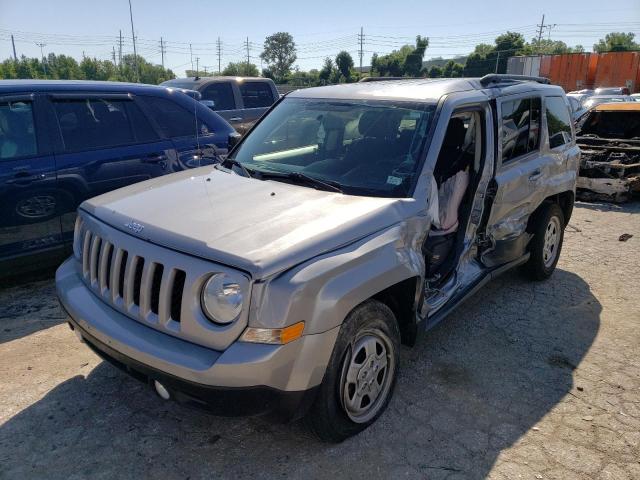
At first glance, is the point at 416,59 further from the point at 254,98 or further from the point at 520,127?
the point at 520,127

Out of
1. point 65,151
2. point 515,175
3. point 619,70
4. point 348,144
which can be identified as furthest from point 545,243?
point 619,70

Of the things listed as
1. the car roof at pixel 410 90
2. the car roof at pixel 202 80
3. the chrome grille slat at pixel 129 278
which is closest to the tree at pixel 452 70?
the car roof at pixel 202 80

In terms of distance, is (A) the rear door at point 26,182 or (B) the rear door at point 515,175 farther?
(A) the rear door at point 26,182

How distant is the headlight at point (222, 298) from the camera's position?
2203 millimetres

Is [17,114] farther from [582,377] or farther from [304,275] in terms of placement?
[582,377]

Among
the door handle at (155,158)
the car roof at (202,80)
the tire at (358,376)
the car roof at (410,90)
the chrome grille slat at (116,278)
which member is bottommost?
the tire at (358,376)

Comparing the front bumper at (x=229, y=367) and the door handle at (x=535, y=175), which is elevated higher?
the door handle at (x=535, y=175)

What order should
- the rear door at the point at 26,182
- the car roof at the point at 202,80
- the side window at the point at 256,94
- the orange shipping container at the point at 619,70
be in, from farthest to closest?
the orange shipping container at the point at 619,70 < the side window at the point at 256,94 < the car roof at the point at 202,80 < the rear door at the point at 26,182

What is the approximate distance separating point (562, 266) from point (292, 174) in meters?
3.80

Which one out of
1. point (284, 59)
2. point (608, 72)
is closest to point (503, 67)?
point (608, 72)

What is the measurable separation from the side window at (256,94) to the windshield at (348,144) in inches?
273

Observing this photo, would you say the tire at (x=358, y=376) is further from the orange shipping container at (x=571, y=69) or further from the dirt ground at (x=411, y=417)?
the orange shipping container at (x=571, y=69)

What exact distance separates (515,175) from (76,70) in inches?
3340

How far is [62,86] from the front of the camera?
466 centimetres
